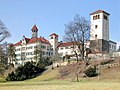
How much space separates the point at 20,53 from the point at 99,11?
138ft

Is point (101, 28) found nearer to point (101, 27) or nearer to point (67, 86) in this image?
point (101, 27)

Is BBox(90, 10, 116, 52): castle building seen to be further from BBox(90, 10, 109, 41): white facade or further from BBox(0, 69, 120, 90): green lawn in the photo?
BBox(0, 69, 120, 90): green lawn

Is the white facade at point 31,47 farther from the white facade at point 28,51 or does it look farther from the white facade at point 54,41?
the white facade at point 54,41

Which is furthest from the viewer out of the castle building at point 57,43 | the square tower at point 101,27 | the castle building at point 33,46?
the castle building at point 33,46

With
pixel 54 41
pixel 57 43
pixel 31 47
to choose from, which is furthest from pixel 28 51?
pixel 57 43

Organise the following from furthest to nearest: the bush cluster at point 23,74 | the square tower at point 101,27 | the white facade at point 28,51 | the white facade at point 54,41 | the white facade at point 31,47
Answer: the white facade at point 54,41 < the white facade at point 31,47 < the white facade at point 28,51 < the square tower at point 101,27 < the bush cluster at point 23,74

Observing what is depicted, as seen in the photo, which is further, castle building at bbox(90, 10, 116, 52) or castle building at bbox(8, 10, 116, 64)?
castle building at bbox(8, 10, 116, 64)

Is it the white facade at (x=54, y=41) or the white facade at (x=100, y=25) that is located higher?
the white facade at (x=100, y=25)

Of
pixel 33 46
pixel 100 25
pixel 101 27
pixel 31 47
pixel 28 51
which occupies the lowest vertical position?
pixel 28 51

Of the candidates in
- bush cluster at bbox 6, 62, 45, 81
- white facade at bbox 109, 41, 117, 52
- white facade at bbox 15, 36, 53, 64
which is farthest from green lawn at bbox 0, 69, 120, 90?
white facade at bbox 109, 41, 117, 52

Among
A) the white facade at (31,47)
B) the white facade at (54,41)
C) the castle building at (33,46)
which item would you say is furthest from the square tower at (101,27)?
the white facade at (31,47)

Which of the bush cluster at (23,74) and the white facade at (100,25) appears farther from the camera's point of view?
the white facade at (100,25)

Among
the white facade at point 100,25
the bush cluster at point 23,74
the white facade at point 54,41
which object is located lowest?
the bush cluster at point 23,74

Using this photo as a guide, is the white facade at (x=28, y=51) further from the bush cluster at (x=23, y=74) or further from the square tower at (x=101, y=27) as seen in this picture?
the bush cluster at (x=23, y=74)
